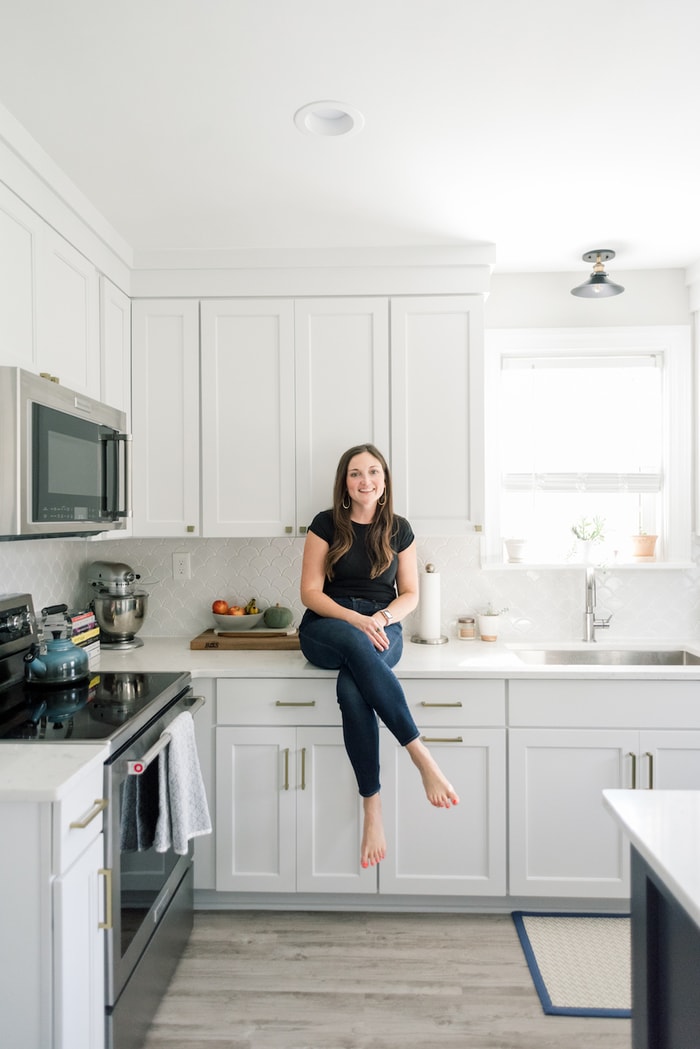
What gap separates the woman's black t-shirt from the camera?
2676 mm

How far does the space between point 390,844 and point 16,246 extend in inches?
89.2

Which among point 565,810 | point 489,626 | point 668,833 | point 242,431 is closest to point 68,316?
point 242,431

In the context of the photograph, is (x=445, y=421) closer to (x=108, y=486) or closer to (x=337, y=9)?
(x=108, y=486)

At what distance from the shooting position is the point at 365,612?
8.71 ft

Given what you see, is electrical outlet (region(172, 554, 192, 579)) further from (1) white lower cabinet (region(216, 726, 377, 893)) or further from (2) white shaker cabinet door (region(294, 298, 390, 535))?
(1) white lower cabinet (region(216, 726, 377, 893))

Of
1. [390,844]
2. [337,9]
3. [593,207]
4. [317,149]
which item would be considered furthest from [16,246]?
[390,844]

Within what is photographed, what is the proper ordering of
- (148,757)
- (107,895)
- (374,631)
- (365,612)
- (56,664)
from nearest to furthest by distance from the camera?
(107,895) < (148,757) < (56,664) < (374,631) < (365,612)

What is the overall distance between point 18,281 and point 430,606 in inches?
76.5

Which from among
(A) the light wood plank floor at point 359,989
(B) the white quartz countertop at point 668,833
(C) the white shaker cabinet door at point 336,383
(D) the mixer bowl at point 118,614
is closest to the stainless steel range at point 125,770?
(A) the light wood plank floor at point 359,989

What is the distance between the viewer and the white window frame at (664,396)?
122 inches

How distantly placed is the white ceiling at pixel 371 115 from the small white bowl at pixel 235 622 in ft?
4.97

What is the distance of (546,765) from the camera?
2488 millimetres

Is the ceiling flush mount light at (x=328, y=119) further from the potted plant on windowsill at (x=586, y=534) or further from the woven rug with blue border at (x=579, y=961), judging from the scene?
the woven rug with blue border at (x=579, y=961)

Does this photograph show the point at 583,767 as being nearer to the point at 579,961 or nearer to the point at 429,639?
the point at 579,961
